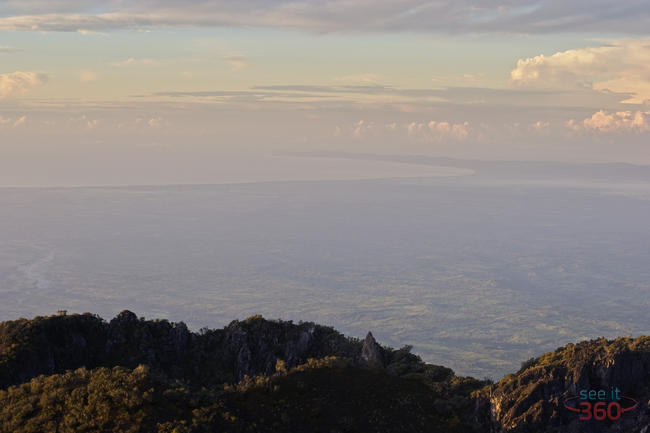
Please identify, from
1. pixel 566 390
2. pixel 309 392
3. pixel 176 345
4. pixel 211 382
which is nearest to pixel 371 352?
pixel 309 392

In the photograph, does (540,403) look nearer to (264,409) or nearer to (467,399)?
(467,399)

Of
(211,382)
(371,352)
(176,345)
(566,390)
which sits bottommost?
(211,382)

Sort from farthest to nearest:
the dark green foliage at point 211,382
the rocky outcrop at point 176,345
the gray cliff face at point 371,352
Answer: the rocky outcrop at point 176,345 < the gray cliff face at point 371,352 < the dark green foliage at point 211,382

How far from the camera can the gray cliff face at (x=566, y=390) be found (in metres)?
48.6

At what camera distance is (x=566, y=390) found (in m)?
50.2

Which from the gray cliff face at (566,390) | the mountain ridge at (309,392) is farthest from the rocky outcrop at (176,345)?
the gray cliff face at (566,390)

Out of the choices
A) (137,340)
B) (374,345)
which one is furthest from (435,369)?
(137,340)

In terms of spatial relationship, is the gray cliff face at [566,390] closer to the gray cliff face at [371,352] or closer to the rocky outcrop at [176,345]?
the gray cliff face at [371,352]

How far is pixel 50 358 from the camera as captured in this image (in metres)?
62.8

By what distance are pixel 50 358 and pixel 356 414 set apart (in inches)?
1245

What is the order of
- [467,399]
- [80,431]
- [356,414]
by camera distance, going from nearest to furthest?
[80,431] → [356,414] → [467,399]

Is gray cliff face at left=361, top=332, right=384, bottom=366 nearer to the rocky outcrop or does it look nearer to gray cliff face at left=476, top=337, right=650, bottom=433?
the rocky outcrop

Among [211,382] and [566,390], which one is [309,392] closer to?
[566,390]

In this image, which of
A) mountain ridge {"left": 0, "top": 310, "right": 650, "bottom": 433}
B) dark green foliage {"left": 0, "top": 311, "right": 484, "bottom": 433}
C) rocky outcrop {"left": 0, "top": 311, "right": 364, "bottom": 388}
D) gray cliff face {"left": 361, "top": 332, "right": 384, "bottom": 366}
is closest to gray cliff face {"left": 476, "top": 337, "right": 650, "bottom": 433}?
mountain ridge {"left": 0, "top": 310, "right": 650, "bottom": 433}
